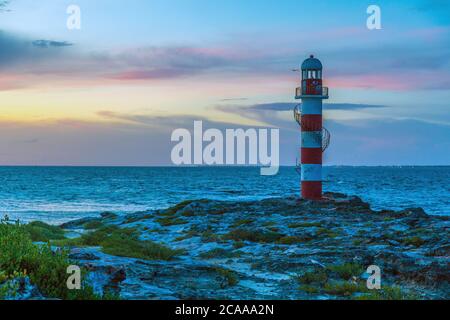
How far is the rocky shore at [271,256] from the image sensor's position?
12.3 metres

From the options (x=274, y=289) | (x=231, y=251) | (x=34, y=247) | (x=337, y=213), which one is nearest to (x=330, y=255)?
(x=231, y=251)

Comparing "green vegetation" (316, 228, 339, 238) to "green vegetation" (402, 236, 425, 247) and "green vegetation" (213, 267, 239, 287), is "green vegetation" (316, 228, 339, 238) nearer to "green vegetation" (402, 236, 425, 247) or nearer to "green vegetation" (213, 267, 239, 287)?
"green vegetation" (402, 236, 425, 247)

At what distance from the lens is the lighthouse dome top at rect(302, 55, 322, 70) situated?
3516 cm

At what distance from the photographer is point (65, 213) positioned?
48.8 metres

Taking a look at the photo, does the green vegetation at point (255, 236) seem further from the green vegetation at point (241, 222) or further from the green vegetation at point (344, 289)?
the green vegetation at point (344, 289)

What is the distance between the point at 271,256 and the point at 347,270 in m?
3.82

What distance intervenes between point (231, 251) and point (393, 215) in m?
16.7

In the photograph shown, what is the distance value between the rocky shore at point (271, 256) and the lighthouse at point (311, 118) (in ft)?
9.91

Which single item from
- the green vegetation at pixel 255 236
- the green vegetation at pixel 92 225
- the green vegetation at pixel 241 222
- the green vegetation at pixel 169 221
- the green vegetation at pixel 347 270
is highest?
the green vegetation at pixel 347 270

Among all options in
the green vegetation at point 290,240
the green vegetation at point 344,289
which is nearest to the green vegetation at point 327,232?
the green vegetation at point 290,240

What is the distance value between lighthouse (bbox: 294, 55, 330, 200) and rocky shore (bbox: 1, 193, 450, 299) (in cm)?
302

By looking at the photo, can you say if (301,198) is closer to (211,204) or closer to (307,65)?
(211,204)

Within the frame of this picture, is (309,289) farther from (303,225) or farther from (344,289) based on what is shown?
(303,225)

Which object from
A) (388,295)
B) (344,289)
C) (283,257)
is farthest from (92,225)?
(388,295)
